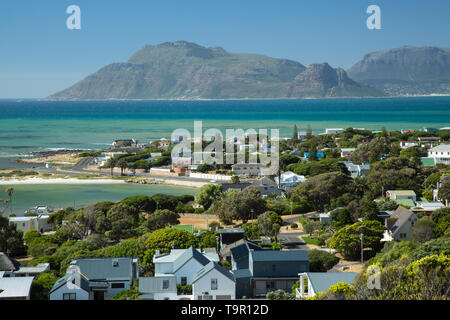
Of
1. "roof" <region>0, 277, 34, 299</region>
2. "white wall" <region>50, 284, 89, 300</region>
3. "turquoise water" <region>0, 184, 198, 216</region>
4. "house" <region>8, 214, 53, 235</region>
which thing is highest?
"roof" <region>0, 277, 34, 299</region>

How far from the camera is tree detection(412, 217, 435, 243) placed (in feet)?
46.9

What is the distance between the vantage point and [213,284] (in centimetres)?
1007

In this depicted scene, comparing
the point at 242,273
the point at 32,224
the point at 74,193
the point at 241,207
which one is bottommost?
the point at 74,193

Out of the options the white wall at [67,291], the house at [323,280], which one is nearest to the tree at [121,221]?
the white wall at [67,291]

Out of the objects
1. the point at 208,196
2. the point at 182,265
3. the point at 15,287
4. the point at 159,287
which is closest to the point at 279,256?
the point at 182,265

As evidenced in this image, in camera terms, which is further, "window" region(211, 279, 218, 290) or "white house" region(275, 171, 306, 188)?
"white house" region(275, 171, 306, 188)

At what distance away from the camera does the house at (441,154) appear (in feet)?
108

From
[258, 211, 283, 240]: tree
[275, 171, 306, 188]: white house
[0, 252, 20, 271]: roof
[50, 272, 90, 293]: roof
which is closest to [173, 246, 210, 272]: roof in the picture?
[50, 272, 90, 293]: roof

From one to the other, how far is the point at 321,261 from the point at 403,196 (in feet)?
32.3

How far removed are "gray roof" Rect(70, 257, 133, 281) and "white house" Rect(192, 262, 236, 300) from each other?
1.54m

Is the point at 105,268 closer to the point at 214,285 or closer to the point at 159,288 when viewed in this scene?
the point at 159,288

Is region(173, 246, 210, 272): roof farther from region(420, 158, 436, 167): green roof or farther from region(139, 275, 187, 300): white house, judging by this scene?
region(420, 158, 436, 167): green roof

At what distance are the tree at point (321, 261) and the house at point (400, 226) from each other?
10.7ft
